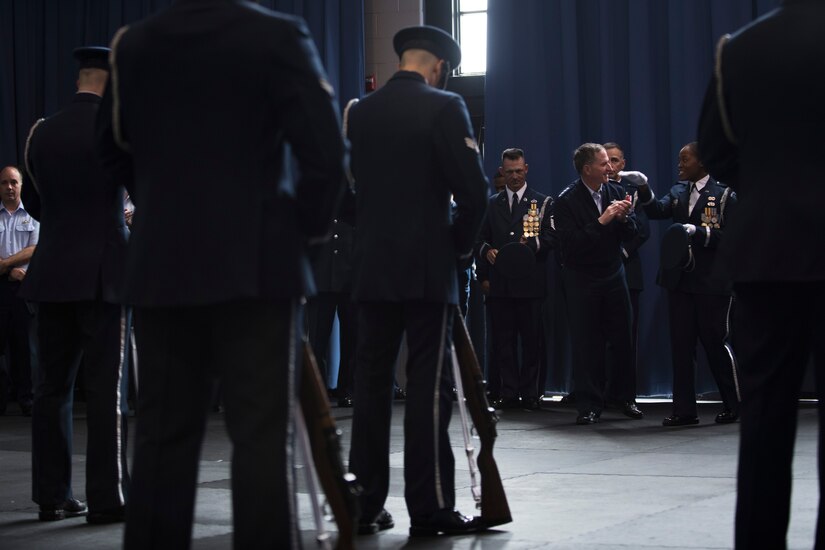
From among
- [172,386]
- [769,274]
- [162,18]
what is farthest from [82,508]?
[769,274]

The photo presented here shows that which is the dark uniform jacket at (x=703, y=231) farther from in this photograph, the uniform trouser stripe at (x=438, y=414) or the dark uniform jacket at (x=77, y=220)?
the dark uniform jacket at (x=77, y=220)

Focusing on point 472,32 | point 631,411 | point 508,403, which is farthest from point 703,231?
point 472,32

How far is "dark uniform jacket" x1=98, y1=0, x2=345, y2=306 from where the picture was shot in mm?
2420

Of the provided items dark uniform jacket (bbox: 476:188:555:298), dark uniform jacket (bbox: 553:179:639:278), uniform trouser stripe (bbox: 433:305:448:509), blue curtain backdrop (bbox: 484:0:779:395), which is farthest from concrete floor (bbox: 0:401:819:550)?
blue curtain backdrop (bbox: 484:0:779:395)

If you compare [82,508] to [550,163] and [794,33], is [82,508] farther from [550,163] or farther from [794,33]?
[550,163]

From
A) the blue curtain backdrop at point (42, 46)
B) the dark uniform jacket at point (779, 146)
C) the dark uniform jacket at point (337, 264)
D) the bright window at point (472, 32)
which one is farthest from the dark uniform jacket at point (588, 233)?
the dark uniform jacket at point (779, 146)

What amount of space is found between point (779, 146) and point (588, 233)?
4.22 metres

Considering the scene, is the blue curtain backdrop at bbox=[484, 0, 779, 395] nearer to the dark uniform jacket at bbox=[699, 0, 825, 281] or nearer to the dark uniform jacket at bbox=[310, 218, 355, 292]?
the dark uniform jacket at bbox=[310, 218, 355, 292]

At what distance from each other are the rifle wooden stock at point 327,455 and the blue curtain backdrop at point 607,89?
19.1 ft

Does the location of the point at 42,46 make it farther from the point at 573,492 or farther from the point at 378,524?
the point at 378,524

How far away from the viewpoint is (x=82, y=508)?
4266mm

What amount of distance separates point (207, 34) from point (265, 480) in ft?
2.79

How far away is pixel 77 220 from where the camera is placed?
4.08 metres

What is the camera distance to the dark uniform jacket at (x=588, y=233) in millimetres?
7012
